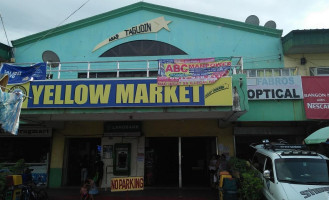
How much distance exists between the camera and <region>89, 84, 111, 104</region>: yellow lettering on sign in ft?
34.7

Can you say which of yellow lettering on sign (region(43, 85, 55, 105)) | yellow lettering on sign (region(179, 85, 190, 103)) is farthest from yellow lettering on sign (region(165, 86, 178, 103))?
yellow lettering on sign (region(43, 85, 55, 105))

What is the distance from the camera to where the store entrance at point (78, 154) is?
14.7 m

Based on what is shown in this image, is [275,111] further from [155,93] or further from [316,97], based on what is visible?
[155,93]

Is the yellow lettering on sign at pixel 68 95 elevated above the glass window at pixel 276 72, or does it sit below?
below

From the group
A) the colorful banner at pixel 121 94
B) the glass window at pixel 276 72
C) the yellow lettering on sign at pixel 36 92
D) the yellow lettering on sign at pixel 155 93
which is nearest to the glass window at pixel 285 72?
the glass window at pixel 276 72

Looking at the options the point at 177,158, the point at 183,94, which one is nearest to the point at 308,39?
the point at 183,94

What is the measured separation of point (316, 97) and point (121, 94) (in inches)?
352

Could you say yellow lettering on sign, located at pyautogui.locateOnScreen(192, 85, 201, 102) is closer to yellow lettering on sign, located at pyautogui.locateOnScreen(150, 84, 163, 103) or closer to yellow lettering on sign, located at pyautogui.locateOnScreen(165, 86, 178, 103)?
yellow lettering on sign, located at pyautogui.locateOnScreen(165, 86, 178, 103)

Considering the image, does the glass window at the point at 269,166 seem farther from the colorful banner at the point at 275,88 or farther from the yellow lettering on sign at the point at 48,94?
the yellow lettering on sign at the point at 48,94

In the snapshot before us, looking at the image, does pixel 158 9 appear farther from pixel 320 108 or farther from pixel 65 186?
pixel 65 186

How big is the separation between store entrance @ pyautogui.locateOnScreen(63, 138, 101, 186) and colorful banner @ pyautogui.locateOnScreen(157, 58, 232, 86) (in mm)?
6731

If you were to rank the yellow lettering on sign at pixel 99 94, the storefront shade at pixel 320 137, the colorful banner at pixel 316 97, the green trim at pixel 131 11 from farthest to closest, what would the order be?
1. the green trim at pixel 131 11
2. the colorful banner at pixel 316 97
3. the yellow lettering on sign at pixel 99 94
4. the storefront shade at pixel 320 137

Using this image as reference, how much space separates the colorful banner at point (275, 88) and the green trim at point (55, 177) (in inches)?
409

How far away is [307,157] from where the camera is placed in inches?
333
